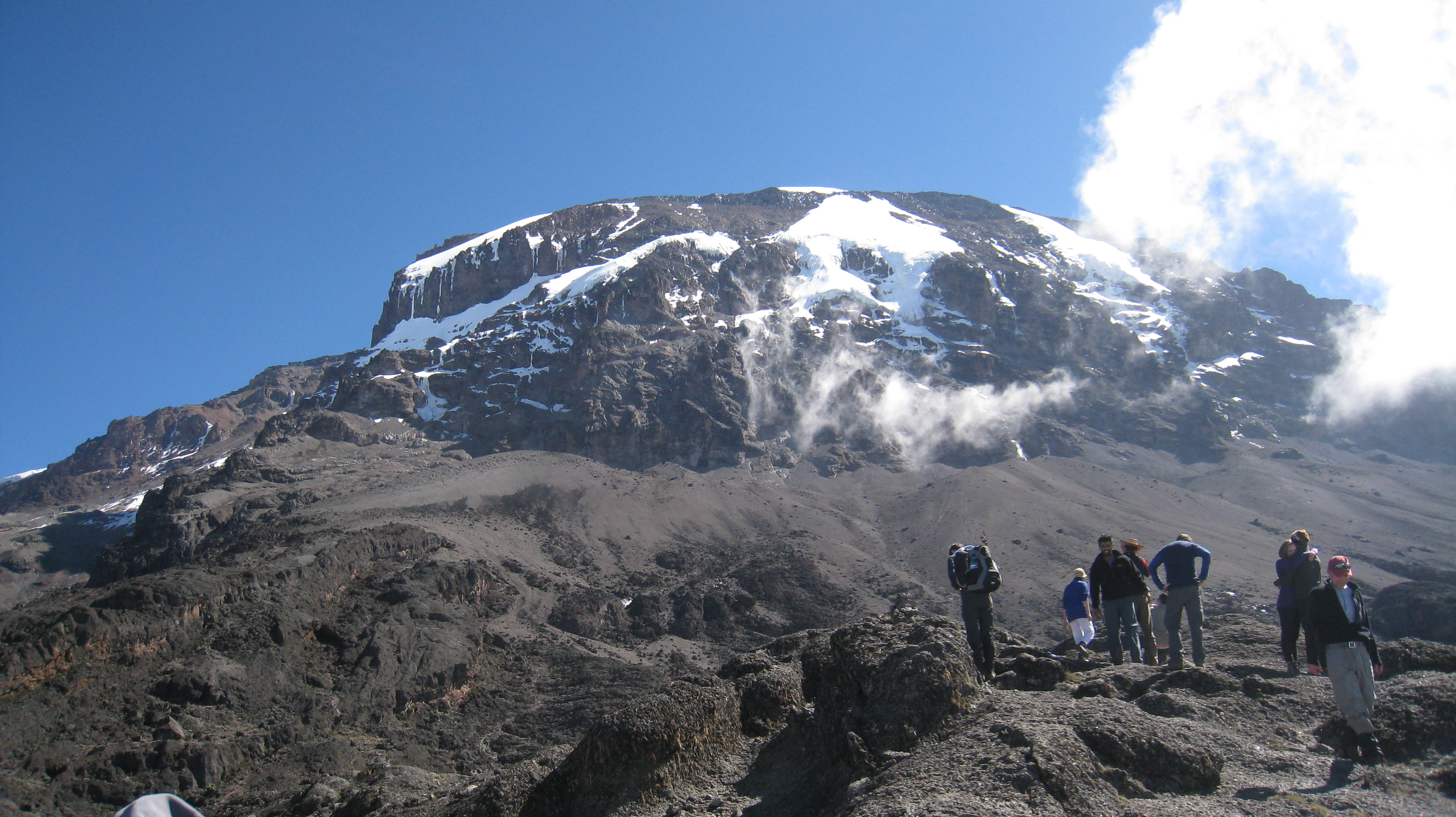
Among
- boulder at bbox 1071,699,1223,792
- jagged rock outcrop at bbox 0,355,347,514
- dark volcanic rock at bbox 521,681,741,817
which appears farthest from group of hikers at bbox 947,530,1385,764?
jagged rock outcrop at bbox 0,355,347,514

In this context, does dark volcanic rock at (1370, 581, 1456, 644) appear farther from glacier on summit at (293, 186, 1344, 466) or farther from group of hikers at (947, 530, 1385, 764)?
glacier on summit at (293, 186, 1344, 466)

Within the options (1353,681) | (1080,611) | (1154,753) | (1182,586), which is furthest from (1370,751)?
(1080,611)

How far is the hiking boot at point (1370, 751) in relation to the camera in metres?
7.01

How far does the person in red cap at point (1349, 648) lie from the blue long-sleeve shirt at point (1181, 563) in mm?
2715

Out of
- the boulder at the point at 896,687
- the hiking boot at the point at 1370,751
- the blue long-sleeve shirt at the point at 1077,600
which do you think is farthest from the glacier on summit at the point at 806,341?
the hiking boot at the point at 1370,751

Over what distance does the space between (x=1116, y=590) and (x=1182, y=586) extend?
81 centimetres

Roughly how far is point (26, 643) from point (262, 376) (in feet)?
541

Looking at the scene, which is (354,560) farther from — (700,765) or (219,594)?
(700,765)

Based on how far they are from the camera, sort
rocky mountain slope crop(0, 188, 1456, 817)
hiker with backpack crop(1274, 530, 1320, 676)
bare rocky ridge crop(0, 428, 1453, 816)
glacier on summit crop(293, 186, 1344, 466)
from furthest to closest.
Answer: glacier on summit crop(293, 186, 1344, 466) < hiker with backpack crop(1274, 530, 1320, 676) < rocky mountain slope crop(0, 188, 1456, 817) < bare rocky ridge crop(0, 428, 1453, 816)

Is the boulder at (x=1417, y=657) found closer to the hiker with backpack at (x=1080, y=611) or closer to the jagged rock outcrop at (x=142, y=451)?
the hiker with backpack at (x=1080, y=611)

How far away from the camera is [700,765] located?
30.5ft

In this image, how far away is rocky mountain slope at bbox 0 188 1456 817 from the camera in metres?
8.52

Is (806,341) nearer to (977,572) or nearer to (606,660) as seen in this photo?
(606,660)

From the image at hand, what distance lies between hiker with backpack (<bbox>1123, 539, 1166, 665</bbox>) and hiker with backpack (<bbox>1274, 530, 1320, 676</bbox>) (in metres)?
1.49
